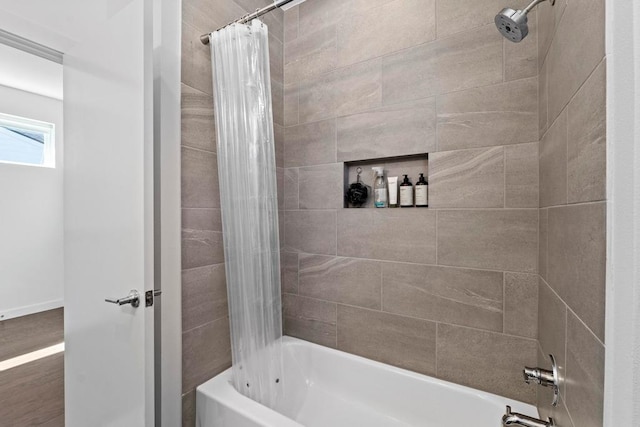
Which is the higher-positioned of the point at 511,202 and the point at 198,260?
the point at 511,202

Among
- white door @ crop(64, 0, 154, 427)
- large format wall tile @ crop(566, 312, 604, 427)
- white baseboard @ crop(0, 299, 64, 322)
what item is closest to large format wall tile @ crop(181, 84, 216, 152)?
white door @ crop(64, 0, 154, 427)

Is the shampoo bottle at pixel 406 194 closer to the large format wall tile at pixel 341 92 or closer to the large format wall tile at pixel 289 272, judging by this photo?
the large format wall tile at pixel 341 92

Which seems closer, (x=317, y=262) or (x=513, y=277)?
(x=513, y=277)

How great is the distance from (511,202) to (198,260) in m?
1.36

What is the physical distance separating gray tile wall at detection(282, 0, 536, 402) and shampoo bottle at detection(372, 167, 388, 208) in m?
0.05

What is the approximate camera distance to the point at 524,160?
3.81ft

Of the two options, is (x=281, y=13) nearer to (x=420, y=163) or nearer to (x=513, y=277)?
(x=420, y=163)

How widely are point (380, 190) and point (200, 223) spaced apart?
34.8 inches

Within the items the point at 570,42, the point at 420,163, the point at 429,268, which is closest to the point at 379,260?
the point at 429,268

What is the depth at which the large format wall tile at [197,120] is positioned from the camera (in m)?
1.25

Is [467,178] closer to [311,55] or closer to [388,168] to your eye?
[388,168]

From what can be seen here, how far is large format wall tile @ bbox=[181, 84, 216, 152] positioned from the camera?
125 cm

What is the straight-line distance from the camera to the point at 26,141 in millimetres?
3408

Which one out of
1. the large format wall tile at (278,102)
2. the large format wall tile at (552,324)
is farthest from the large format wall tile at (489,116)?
the large format wall tile at (278,102)
